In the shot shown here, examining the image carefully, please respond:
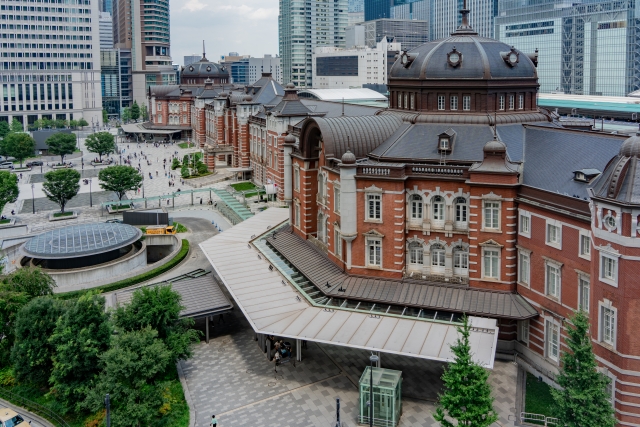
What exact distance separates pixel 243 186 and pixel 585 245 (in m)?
68.2

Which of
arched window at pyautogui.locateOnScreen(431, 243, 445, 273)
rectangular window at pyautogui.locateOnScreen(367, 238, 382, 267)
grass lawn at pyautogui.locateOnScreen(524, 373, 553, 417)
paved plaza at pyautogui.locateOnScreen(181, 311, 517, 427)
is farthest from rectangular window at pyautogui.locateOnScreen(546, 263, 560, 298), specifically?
rectangular window at pyautogui.locateOnScreen(367, 238, 382, 267)

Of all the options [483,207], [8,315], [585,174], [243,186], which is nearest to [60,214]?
[243,186]

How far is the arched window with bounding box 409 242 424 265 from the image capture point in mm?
42812

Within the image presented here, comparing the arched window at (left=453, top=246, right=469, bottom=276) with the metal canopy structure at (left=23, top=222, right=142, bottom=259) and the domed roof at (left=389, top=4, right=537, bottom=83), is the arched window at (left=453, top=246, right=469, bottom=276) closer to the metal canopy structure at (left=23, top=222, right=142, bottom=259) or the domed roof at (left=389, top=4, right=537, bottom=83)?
the domed roof at (left=389, top=4, right=537, bottom=83)

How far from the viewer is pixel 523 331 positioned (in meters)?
38.8

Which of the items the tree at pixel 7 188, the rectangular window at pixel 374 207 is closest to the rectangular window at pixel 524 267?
the rectangular window at pixel 374 207

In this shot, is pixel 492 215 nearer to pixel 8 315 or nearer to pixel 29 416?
pixel 29 416

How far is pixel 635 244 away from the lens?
2870cm

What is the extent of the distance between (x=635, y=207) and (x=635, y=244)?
70.1 inches

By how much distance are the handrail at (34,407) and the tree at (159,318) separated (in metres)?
6.05

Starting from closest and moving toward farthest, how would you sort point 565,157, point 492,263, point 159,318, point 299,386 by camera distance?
point 299,386 → point 159,318 → point 565,157 → point 492,263

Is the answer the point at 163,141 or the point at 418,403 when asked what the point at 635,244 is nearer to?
the point at 418,403

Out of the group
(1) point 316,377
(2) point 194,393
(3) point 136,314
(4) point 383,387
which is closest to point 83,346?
(3) point 136,314

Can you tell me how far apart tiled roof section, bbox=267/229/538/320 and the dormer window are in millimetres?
8219
